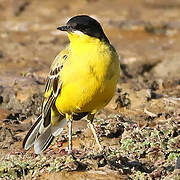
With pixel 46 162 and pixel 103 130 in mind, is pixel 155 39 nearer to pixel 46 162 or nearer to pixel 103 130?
pixel 103 130

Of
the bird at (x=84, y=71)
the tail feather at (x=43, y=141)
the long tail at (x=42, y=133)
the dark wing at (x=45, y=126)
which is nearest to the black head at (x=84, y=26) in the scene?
the bird at (x=84, y=71)

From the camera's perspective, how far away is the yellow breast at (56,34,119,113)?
21.3ft

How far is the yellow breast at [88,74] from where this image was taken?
6.49 m

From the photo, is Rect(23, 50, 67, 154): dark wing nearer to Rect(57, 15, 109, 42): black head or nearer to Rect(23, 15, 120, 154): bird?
Rect(23, 15, 120, 154): bird

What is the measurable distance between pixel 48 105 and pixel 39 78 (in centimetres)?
351

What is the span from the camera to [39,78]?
10812mm

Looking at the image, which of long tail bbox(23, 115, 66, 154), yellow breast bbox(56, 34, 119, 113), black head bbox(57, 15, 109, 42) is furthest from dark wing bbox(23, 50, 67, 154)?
black head bbox(57, 15, 109, 42)

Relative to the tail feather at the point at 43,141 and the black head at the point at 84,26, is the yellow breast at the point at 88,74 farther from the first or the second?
the tail feather at the point at 43,141

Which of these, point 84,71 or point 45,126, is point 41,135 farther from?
point 84,71

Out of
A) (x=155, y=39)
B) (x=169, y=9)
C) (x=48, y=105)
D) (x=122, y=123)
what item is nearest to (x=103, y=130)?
(x=122, y=123)

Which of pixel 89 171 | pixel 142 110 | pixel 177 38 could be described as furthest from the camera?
pixel 177 38

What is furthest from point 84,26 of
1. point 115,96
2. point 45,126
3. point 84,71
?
point 115,96

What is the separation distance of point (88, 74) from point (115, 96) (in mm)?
3067

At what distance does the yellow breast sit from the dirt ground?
2.15 feet
